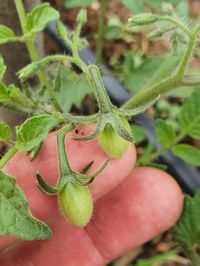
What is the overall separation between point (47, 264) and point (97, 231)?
0.36 feet

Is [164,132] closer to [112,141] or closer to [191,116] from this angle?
[191,116]

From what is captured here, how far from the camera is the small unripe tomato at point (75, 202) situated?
70cm

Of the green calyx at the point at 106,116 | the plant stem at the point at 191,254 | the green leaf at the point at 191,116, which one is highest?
the green calyx at the point at 106,116

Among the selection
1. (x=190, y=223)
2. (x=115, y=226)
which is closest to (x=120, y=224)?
(x=115, y=226)

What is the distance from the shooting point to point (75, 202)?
70 centimetres

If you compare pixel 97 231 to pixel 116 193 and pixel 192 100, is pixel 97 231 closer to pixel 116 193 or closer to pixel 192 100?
pixel 116 193

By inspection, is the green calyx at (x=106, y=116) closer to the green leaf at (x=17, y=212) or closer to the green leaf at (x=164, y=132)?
the green leaf at (x=17, y=212)

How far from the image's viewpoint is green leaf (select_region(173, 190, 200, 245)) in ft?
3.43

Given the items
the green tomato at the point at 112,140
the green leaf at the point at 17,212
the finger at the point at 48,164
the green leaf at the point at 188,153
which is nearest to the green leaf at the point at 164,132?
the green leaf at the point at 188,153

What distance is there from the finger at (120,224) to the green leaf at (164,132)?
60 mm

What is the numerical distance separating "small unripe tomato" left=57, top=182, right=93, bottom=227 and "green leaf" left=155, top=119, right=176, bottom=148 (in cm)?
33

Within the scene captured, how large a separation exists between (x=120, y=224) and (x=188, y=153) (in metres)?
0.19

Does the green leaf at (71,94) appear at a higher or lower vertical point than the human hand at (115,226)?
higher

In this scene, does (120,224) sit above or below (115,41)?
below
